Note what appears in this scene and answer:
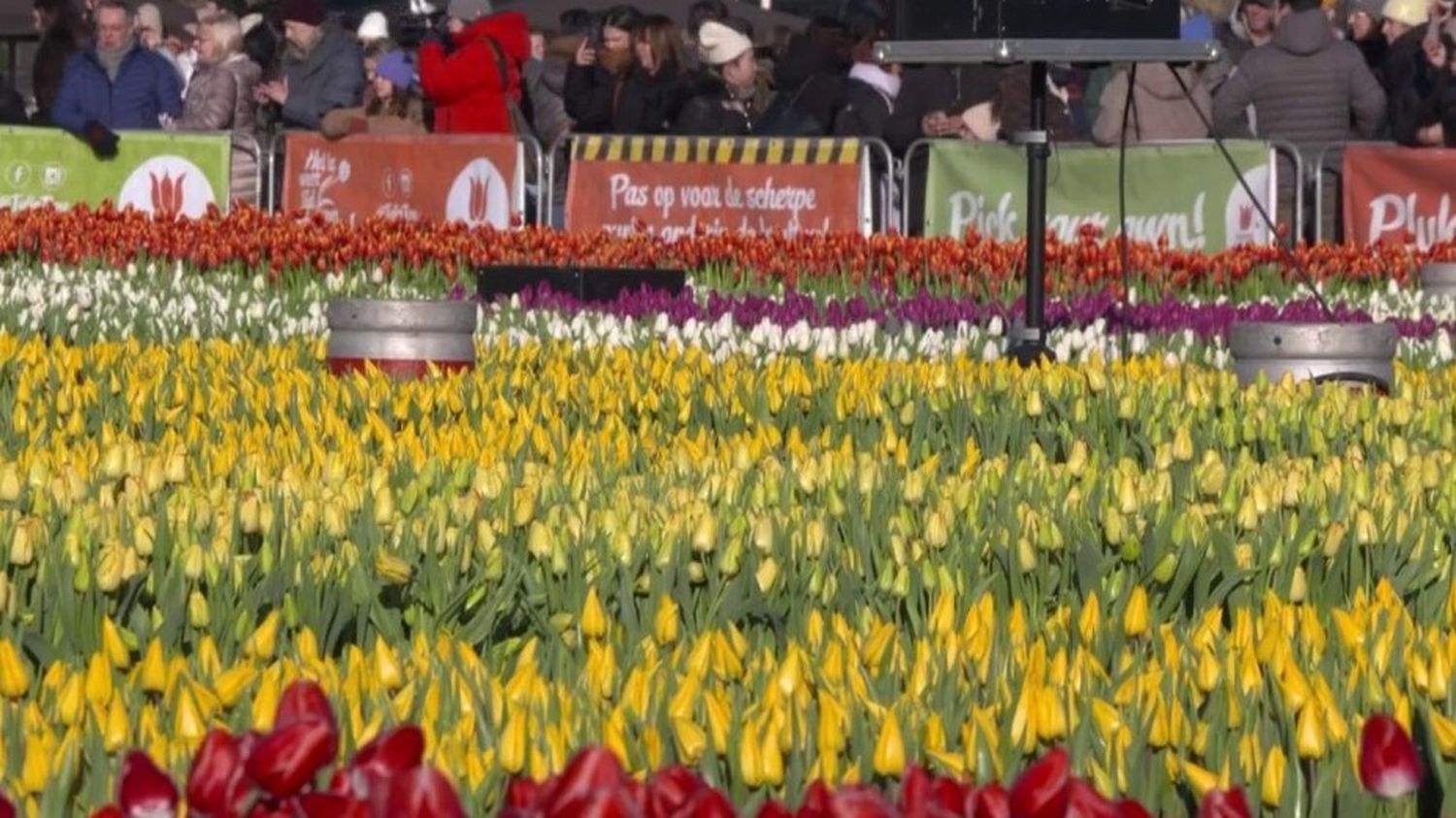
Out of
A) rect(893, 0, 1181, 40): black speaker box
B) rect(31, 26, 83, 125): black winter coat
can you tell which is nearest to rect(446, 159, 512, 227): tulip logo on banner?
rect(31, 26, 83, 125): black winter coat

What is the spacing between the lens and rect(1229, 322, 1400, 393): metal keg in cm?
953

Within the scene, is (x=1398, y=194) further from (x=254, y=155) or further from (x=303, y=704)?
(x=303, y=704)

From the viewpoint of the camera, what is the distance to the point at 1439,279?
15242 millimetres

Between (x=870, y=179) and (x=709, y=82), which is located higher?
(x=709, y=82)

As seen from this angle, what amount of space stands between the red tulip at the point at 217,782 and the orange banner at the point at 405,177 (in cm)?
1781

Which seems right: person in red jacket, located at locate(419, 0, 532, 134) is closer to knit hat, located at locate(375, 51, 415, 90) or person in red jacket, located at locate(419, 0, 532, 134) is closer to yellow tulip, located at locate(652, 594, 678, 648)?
knit hat, located at locate(375, 51, 415, 90)

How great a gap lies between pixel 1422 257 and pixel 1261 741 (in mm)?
14273

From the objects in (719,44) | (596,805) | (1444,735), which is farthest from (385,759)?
(719,44)

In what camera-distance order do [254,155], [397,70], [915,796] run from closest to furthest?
[915,796], [397,70], [254,155]

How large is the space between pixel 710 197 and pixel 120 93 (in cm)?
456

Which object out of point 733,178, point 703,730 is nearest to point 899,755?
point 703,730

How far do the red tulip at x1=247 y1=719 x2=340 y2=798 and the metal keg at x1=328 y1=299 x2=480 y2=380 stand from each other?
22.1 ft

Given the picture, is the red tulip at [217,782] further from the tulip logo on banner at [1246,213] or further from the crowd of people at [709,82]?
the tulip logo on banner at [1246,213]

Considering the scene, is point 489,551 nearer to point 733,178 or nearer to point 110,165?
point 733,178
